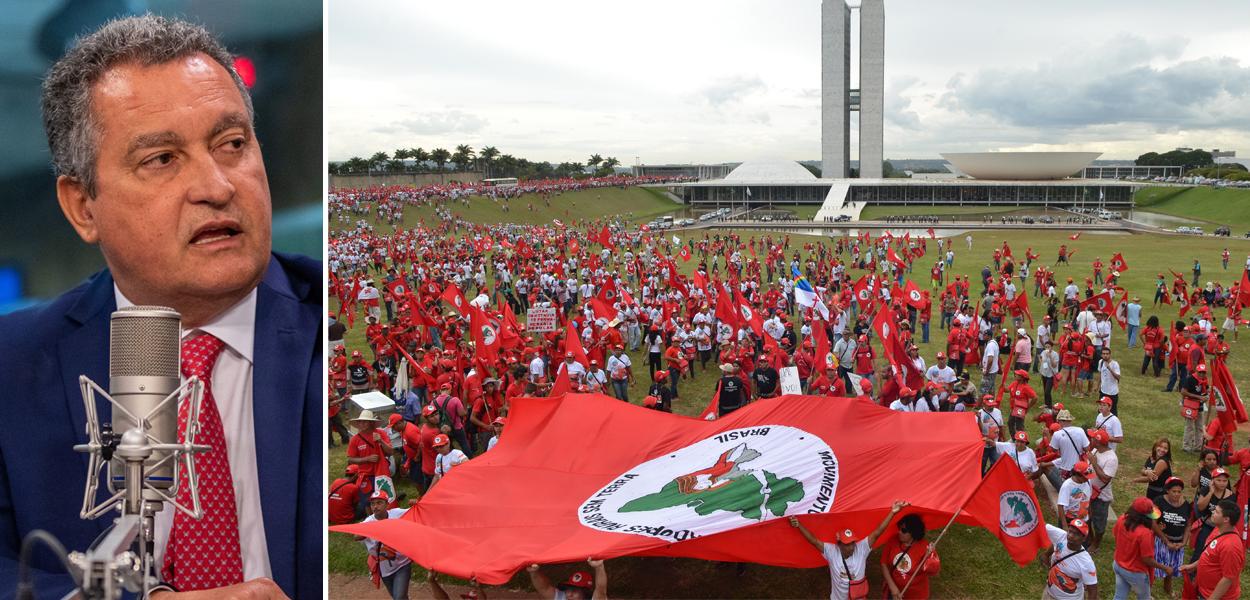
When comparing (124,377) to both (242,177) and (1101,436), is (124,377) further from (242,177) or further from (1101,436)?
(1101,436)

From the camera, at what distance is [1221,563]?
5.80 m

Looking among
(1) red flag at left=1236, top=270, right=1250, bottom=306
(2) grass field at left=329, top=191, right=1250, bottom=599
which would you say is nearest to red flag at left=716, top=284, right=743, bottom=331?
(2) grass field at left=329, top=191, right=1250, bottom=599

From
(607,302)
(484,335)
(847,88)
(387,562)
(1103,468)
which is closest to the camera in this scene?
(387,562)

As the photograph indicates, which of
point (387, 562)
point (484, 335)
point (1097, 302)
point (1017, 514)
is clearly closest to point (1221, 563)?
point (1017, 514)

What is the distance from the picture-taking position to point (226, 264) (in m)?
2.36

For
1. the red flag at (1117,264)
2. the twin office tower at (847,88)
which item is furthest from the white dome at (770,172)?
the red flag at (1117,264)

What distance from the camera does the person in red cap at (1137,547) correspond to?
6.34m

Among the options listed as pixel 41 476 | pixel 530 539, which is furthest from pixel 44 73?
pixel 530 539

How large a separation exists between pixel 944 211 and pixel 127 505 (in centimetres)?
7940

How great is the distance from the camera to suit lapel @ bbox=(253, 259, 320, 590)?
2512mm

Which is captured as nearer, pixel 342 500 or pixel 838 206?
pixel 342 500

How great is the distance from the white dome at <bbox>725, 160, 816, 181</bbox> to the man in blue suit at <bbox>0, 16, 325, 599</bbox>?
88279mm

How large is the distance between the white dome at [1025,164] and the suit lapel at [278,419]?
99270mm

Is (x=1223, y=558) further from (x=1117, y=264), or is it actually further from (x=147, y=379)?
(x=1117, y=264)
